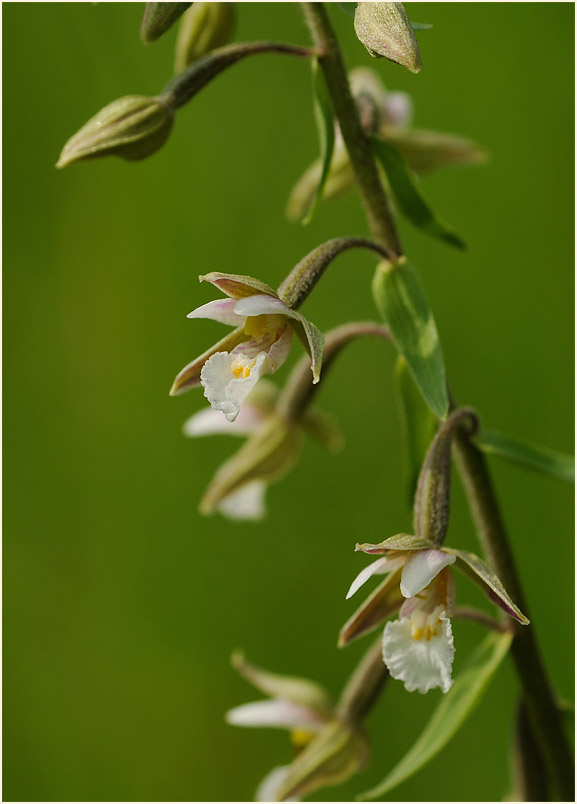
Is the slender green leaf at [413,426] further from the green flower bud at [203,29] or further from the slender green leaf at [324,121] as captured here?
the green flower bud at [203,29]

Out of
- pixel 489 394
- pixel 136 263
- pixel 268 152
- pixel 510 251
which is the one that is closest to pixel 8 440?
pixel 136 263

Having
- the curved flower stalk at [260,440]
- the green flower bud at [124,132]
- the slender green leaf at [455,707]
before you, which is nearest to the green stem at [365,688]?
the slender green leaf at [455,707]

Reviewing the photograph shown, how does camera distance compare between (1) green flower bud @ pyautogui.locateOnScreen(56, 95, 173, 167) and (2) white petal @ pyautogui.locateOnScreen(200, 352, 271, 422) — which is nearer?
(2) white petal @ pyautogui.locateOnScreen(200, 352, 271, 422)

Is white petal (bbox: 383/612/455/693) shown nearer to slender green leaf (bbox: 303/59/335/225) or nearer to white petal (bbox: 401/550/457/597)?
white petal (bbox: 401/550/457/597)

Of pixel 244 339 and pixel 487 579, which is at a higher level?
pixel 244 339

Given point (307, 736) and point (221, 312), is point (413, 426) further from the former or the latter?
point (307, 736)

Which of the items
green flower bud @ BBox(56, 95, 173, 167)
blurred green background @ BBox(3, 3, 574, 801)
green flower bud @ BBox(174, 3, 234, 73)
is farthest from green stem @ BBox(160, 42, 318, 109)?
blurred green background @ BBox(3, 3, 574, 801)

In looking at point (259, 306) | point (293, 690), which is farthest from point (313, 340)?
point (293, 690)
